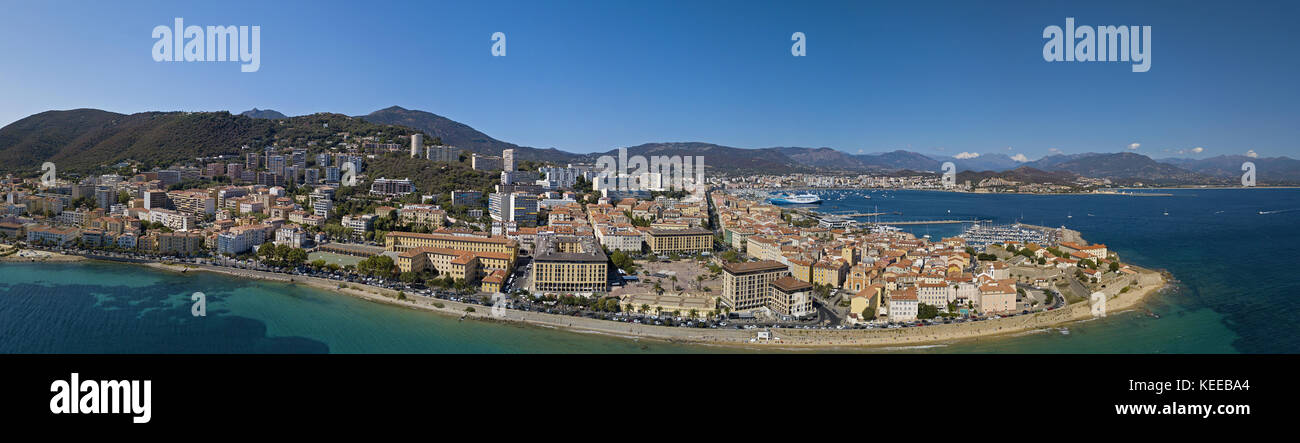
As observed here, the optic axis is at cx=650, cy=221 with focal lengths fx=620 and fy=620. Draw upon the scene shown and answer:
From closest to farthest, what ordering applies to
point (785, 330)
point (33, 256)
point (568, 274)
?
point (785, 330) → point (568, 274) → point (33, 256)

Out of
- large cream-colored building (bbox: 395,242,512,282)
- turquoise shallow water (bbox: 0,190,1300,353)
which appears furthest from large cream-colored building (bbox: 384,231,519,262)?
turquoise shallow water (bbox: 0,190,1300,353)

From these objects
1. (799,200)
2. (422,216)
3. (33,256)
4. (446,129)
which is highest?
(446,129)

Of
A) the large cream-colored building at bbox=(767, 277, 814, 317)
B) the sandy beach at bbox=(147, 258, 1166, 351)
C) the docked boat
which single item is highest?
the docked boat

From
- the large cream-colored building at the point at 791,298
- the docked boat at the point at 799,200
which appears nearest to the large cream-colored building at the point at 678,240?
the large cream-colored building at the point at 791,298

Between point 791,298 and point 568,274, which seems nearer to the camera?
point 791,298

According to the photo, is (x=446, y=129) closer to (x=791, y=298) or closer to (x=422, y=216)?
(x=422, y=216)

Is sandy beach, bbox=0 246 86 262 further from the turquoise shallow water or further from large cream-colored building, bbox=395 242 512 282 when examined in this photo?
large cream-colored building, bbox=395 242 512 282

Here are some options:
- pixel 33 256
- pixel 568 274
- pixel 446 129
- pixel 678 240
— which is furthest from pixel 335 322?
pixel 446 129
